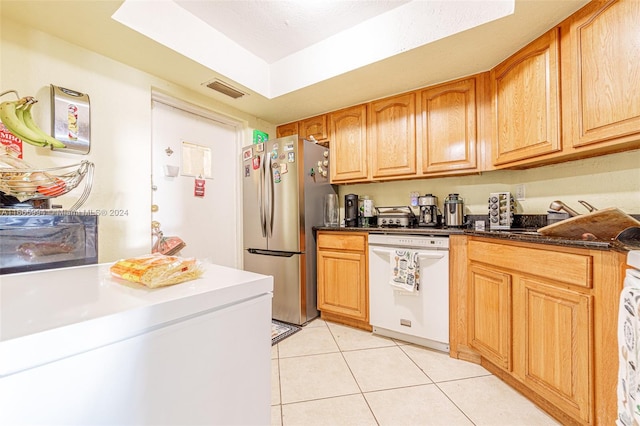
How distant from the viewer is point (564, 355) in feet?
4.07

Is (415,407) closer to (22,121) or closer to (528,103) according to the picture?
(528,103)

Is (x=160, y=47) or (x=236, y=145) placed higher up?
(x=160, y=47)

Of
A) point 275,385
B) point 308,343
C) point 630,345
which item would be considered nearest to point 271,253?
point 308,343

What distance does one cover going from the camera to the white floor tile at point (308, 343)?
196 cm

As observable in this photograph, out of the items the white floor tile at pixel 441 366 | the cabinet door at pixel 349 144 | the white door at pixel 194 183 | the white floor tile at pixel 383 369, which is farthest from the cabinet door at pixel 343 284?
the white door at pixel 194 183

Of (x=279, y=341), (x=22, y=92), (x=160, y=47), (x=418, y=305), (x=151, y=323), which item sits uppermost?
(x=160, y=47)

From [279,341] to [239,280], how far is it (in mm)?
1714

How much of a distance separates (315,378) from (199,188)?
1.90 m

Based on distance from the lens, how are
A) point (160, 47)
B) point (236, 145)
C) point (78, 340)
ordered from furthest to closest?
point (236, 145)
point (160, 47)
point (78, 340)

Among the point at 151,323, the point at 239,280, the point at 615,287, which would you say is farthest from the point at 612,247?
the point at 151,323

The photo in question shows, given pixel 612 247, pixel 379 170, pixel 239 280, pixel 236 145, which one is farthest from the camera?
pixel 236 145

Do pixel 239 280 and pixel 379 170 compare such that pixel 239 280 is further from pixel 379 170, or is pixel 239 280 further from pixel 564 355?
pixel 379 170

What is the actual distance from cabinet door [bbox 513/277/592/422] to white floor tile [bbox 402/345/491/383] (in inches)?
12.1

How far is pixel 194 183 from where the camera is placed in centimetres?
250
